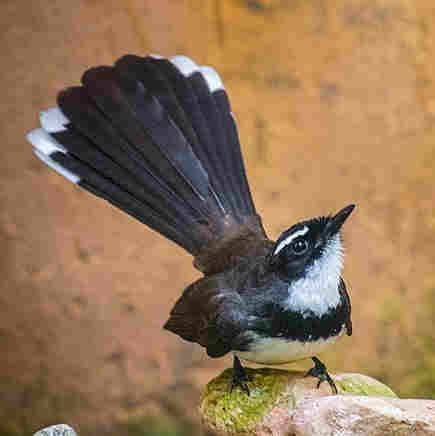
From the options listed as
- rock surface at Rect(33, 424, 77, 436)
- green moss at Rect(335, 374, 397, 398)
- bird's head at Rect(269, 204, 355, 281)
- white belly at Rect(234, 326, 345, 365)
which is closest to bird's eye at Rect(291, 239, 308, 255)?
bird's head at Rect(269, 204, 355, 281)

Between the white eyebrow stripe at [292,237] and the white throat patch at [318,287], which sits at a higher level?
the white eyebrow stripe at [292,237]

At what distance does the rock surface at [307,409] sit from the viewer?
3.10 meters

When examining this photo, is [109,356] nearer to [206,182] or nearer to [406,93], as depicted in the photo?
[206,182]

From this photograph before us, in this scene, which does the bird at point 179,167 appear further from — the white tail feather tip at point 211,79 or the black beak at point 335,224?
the black beak at point 335,224

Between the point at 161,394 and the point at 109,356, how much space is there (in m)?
0.43

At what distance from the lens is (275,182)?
6.10 metres

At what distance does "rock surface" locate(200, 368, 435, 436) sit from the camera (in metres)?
3.10

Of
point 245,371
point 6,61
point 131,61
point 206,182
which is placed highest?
point 6,61

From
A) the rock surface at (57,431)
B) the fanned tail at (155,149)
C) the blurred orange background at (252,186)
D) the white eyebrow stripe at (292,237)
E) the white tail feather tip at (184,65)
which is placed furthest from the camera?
the blurred orange background at (252,186)

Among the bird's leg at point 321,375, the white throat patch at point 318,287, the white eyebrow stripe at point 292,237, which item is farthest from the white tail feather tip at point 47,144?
the bird's leg at point 321,375

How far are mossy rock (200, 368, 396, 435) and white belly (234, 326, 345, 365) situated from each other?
128mm

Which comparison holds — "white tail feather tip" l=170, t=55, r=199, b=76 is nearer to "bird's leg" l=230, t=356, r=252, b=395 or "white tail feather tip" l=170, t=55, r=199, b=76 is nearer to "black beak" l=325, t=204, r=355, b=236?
"black beak" l=325, t=204, r=355, b=236

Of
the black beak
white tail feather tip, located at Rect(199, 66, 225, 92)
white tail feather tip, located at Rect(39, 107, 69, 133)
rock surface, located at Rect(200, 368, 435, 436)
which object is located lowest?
rock surface, located at Rect(200, 368, 435, 436)

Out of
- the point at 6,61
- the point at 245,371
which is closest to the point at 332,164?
the point at 6,61
